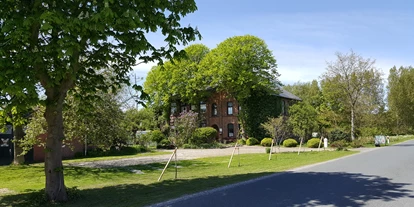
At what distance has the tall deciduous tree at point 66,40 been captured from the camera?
22.9 feet

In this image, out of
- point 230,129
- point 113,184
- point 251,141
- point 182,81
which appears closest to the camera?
point 113,184

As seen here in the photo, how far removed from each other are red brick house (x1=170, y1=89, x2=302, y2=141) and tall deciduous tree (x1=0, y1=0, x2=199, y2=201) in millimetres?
36393

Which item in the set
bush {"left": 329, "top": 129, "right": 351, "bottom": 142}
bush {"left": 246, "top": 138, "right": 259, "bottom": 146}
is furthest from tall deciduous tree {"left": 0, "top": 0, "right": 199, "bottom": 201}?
bush {"left": 246, "top": 138, "right": 259, "bottom": 146}

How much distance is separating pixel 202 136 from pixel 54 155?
3110cm

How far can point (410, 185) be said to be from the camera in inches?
383

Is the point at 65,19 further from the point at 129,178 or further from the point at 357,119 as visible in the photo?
the point at 357,119

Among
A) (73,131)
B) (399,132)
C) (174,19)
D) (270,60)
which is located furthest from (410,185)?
(399,132)

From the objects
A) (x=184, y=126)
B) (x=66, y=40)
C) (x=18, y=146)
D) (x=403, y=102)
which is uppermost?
(x=403, y=102)

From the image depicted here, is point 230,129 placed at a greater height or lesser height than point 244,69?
lesser

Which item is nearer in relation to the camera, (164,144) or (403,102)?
(164,144)

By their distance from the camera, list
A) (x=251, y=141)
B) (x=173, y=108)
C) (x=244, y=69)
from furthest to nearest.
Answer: (x=173, y=108), (x=244, y=69), (x=251, y=141)

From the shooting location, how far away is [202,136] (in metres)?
40.2

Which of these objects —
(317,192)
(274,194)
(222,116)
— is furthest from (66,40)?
(222,116)

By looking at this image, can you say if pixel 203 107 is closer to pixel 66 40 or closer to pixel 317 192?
pixel 317 192
